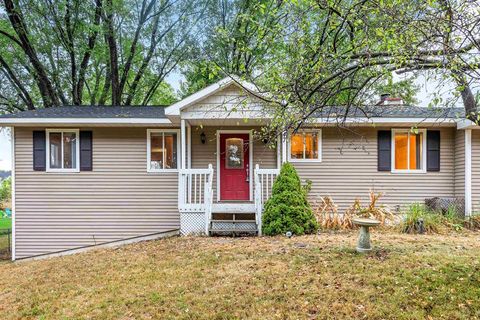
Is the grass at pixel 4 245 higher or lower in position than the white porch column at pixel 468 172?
lower

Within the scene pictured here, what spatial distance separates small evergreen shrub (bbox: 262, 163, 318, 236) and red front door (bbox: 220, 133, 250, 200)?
1827mm

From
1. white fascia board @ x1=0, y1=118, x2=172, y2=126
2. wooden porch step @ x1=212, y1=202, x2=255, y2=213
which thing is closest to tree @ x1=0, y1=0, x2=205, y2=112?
white fascia board @ x1=0, y1=118, x2=172, y2=126

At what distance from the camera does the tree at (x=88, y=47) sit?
12023 mm

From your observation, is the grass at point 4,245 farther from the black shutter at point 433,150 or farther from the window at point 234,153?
the black shutter at point 433,150

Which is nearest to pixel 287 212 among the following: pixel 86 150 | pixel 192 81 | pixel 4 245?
pixel 86 150

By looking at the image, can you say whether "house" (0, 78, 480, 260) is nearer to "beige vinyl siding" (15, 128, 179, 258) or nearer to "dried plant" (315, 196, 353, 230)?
"beige vinyl siding" (15, 128, 179, 258)

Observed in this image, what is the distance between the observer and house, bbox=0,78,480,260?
815 centimetres

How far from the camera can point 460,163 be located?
8.21 meters

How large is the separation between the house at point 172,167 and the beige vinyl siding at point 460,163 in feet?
0.09

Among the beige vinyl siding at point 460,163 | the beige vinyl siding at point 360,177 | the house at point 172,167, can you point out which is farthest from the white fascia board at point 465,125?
the beige vinyl siding at point 360,177

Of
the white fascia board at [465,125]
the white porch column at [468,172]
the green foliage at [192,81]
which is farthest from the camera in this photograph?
the green foliage at [192,81]

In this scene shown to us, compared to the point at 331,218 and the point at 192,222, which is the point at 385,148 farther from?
the point at 192,222

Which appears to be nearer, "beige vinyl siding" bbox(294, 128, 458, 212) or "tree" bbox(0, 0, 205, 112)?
"beige vinyl siding" bbox(294, 128, 458, 212)

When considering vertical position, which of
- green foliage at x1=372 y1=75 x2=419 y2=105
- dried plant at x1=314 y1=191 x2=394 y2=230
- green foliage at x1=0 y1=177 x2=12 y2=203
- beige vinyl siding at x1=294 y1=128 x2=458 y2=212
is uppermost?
green foliage at x1=372 y1=75 x2=419 y2=105
